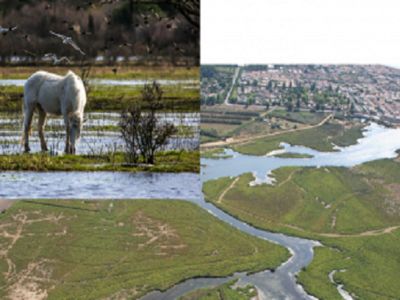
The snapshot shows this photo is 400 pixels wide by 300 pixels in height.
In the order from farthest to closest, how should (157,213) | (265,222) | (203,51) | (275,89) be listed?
(265,222), (157,213), (275,89), (203,51)

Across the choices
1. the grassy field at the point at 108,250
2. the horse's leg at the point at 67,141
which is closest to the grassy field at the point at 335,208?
the grassy field at the point at 108,250

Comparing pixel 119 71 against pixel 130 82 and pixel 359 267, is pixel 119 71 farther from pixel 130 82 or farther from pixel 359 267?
pixel 359 267

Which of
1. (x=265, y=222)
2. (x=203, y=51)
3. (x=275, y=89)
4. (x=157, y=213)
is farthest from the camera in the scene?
(x=265, y=222)

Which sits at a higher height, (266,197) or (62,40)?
(62,40)

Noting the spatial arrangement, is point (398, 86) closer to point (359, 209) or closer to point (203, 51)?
point (359, 209)

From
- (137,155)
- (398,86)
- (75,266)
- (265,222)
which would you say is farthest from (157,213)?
(398,86)

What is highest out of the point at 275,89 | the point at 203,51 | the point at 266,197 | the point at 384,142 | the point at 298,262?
the point at 203,51

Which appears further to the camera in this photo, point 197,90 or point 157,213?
point 157,213

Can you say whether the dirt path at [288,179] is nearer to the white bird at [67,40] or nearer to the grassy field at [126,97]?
the grassy field at [126,97]
